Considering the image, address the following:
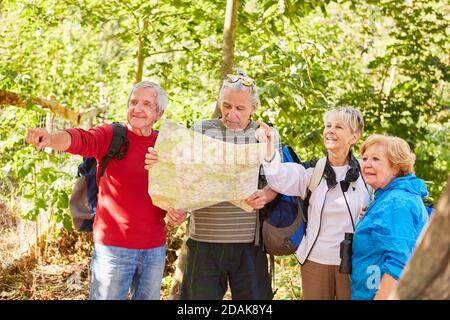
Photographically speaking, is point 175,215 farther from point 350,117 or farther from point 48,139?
point 350,117

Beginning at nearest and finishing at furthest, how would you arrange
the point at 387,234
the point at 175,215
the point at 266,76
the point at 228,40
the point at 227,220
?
the point at 387,234 < the point at 175,215 < the point at 227,220 < the point at 228,40 < the point at 266,76

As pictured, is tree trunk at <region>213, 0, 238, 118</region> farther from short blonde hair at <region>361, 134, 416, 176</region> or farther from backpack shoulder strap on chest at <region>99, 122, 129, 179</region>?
short blonde hair at <region>361, 134, 416, 176</region>

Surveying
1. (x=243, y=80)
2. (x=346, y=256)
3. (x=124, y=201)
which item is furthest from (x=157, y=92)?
(x=346, y=256)

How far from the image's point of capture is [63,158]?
18.9ft

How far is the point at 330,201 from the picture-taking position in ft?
9.36

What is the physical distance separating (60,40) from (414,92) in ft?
22.8

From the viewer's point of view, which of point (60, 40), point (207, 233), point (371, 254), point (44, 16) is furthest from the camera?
point (60, 40)

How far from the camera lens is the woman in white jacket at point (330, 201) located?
282cm

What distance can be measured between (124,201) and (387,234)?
1.34 metres

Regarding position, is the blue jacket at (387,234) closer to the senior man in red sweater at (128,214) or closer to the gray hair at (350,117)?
the gray hair at (350,117)

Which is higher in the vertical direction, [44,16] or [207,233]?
[44,16]

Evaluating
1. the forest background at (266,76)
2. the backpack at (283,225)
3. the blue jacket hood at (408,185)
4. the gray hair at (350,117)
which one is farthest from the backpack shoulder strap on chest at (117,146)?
the forest background at (266,76)
